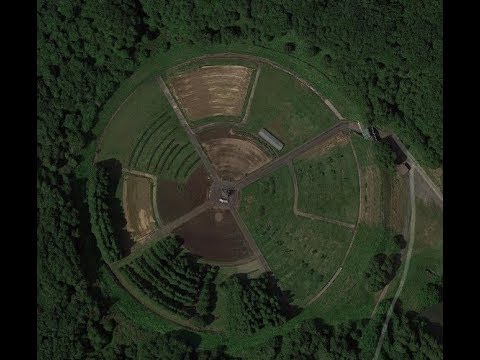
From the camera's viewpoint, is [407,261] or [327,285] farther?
[327,285]

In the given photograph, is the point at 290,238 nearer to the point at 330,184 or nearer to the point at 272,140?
the point at 330,184

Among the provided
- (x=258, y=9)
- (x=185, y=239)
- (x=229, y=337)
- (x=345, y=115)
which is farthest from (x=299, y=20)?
(x=229, y=337)

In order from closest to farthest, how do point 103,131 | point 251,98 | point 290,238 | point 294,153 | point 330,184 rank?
point 290,238 → point 330,184 → point 294,153 → point 103,131 → point 251,98

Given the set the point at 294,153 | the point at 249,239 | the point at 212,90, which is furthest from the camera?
the point at 212,90

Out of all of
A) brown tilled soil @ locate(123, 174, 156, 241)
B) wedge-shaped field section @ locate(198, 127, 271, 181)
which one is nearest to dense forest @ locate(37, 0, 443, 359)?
brown tilled soil @ locate(123, 174, 156, 241)

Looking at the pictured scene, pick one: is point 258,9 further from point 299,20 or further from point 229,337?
point 229,337

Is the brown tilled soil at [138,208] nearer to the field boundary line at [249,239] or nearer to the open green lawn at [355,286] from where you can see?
the field boundary line at [249,239]

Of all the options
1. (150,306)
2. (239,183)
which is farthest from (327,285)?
(150,306)
